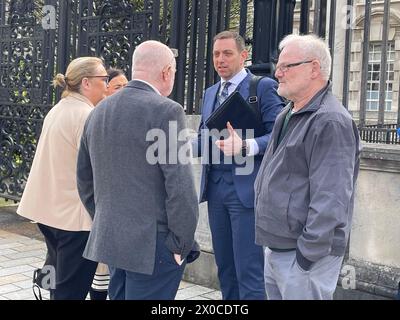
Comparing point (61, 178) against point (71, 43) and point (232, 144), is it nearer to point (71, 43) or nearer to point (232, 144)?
point (232, 144)

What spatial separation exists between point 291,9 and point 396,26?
12544mm

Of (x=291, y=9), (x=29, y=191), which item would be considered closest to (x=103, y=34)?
(x=291, y=9)

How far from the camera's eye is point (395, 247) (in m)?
4.19

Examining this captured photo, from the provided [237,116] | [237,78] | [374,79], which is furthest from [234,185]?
[374,79]

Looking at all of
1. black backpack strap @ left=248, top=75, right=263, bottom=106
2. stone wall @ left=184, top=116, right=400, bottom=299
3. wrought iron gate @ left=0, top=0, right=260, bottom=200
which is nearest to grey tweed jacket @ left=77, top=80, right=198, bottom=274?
black backpack strap @ left=248, top=75, right=263, bottom=106

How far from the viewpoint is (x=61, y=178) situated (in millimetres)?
3865

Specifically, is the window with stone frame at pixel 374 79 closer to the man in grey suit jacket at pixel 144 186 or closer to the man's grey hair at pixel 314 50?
the man's grey hair at pixel 314 50

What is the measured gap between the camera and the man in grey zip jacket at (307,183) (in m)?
2.53

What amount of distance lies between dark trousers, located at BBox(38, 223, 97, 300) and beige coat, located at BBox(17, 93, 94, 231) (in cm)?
9

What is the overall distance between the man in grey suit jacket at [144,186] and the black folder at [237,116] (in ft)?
2.54

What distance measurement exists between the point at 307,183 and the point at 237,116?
1246mm

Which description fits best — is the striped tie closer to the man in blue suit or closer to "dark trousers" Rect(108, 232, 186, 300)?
the man in blue suit

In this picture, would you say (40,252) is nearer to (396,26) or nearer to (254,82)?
(254,82)

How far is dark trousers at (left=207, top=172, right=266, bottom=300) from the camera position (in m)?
3.80
